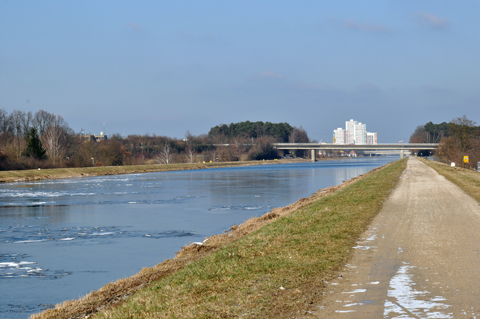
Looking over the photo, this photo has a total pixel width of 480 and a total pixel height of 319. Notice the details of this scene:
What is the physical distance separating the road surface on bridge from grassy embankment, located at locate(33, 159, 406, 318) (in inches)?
14.0

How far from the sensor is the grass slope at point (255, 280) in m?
6.25

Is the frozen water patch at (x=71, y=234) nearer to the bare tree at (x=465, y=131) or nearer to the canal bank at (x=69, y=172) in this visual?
the canal bank at (x=69, y=172)

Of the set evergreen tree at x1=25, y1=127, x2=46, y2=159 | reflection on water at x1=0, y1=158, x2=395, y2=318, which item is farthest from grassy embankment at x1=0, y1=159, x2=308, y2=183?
reflection on water at x1=0, y1=158, x2=395, y2=318

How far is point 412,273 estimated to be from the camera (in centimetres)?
787

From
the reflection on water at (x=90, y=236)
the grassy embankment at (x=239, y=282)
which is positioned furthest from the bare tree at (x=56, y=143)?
the grassy embankment at (x=239, y=282)

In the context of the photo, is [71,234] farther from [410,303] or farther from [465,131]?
[465,131]

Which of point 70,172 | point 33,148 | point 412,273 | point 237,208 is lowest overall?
point 237,208

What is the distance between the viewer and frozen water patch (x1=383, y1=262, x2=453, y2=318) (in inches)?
228

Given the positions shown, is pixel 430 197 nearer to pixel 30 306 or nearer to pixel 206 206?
pixel 206 206

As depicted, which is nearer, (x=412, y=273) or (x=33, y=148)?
(x=412, y=273)

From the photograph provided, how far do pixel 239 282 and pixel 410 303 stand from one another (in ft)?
8.53

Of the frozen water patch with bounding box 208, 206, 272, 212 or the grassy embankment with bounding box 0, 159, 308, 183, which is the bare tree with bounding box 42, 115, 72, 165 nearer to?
the grassy embankment with bounding box 0, 159, 308, 183

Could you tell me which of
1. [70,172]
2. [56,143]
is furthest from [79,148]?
[70,172]

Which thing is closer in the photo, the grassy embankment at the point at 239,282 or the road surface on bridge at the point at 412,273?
the road surface on bridge at the point at 412,273
